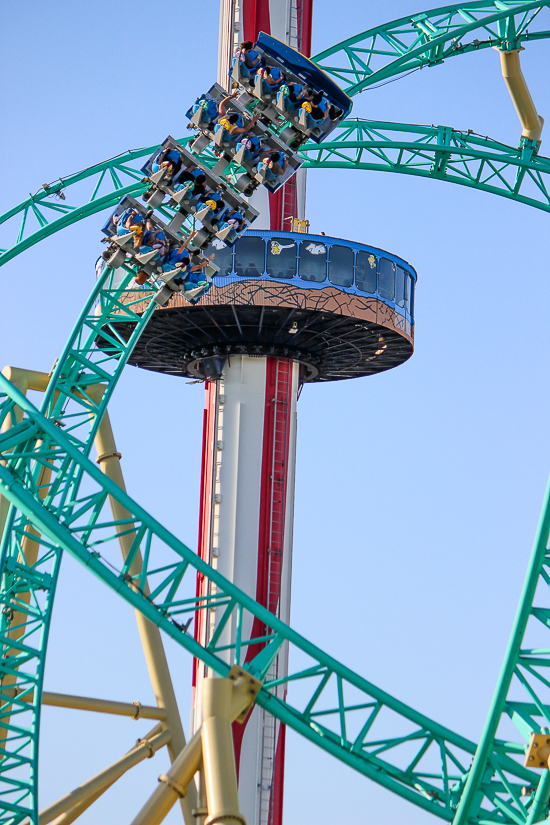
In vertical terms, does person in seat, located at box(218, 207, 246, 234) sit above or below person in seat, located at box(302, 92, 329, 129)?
below

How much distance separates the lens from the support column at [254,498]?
34912 mm

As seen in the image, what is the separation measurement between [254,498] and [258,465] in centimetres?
98

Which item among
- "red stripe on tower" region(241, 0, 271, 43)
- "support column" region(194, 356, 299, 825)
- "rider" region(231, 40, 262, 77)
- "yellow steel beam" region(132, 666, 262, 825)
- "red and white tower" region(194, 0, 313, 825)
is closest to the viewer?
"yellow steel beam" region(132, 666, 262, 825)

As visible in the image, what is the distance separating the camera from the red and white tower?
35.6 metres

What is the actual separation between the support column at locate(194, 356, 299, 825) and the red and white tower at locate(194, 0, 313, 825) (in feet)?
0.09

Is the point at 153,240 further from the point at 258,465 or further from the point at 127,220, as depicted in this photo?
the point at 258,465

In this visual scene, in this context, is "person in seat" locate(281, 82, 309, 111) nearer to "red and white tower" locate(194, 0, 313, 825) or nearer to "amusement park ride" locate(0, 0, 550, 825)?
"amusement park ride" locate(0, 0, 550, 825)

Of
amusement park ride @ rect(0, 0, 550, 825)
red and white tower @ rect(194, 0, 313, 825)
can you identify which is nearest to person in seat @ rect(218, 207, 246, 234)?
amusement park ride @ rect(0, 0, 550, 825)

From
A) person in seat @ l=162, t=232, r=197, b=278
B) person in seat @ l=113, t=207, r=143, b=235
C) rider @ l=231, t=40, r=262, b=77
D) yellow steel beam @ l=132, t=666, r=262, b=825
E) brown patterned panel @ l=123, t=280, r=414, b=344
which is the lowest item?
yellow steel beam @ l=132, t=666, r=262, b=825

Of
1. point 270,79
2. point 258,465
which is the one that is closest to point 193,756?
point 270,79

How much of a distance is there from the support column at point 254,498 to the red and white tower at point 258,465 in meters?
0.03

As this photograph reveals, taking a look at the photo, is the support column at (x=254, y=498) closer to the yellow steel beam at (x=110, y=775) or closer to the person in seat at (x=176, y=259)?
the yellow steel beam at (x=110, y=775)

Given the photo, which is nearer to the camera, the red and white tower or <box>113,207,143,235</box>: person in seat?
<box>113,207,143,235</box>: person in seat

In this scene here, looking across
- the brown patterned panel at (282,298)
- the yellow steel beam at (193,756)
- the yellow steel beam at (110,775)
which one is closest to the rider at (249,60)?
the brown patterned panel at (282,298)
